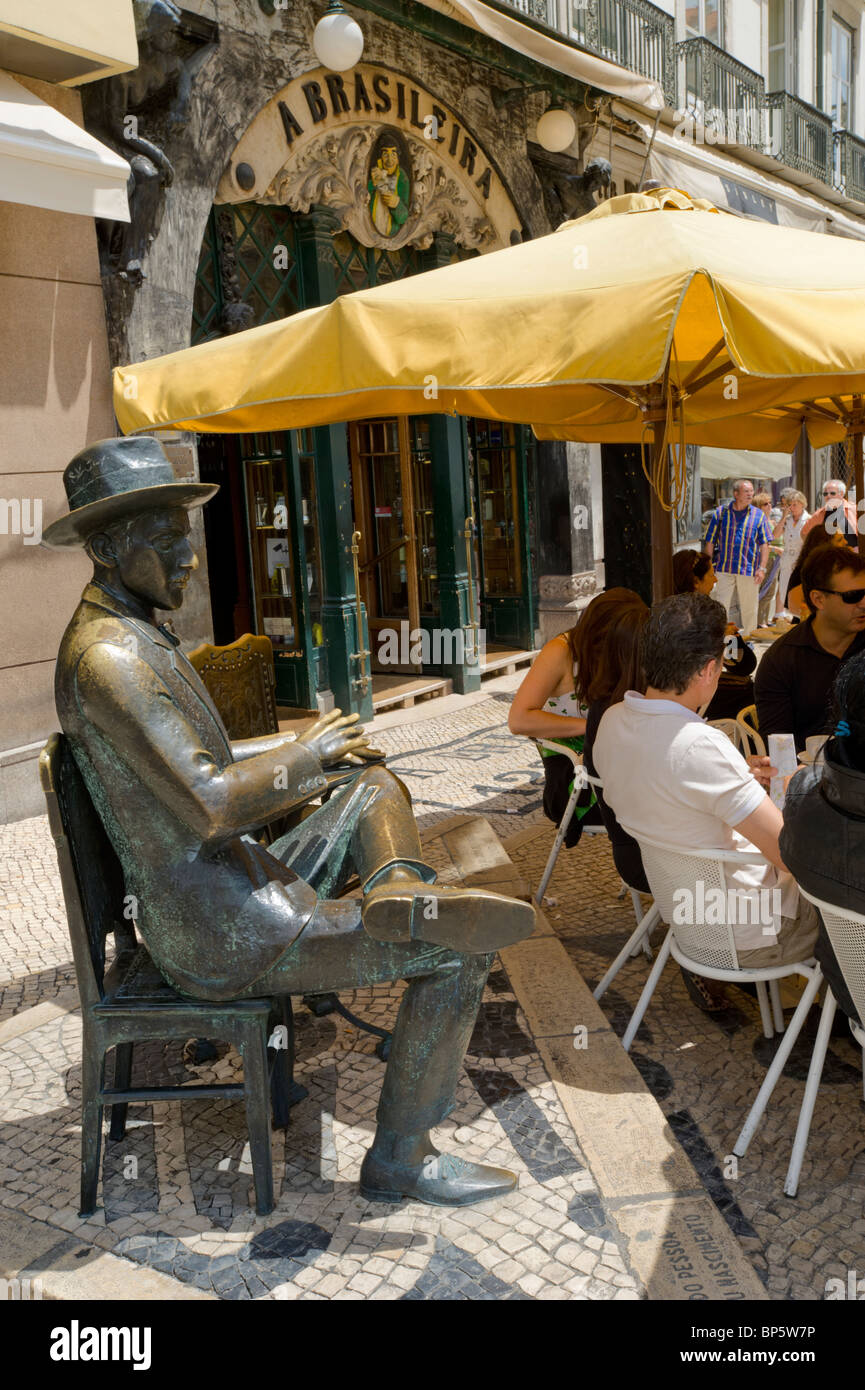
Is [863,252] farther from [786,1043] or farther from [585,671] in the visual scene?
[786,1043]

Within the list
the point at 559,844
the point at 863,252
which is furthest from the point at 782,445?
the point at 559,844

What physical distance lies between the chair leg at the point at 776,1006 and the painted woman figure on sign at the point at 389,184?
7.62 meters

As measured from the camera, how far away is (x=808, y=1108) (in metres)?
2.90

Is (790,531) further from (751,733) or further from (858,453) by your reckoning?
(751,733)

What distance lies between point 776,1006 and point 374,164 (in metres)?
7.84

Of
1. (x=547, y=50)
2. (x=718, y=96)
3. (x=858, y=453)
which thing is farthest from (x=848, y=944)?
(x=718, y=96)

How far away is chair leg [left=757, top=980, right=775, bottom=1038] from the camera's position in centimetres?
353

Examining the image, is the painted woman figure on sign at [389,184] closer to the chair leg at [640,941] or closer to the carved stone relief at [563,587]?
the carved stone relief at [563,587]

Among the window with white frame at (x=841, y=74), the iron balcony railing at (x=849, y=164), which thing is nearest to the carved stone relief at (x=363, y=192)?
the iron balcony railing at (x=849, y=164)

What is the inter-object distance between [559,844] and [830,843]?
2.41 metres

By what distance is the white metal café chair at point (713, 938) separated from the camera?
9.89ft

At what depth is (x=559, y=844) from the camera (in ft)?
16.0

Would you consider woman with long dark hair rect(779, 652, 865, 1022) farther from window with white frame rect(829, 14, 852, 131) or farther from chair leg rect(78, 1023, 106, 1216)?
window with white frame rect(829, 14, 852, 131)

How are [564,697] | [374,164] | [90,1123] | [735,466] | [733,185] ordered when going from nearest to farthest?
[90,1123], [564,697], [374,164], [733,185], [735,466]
